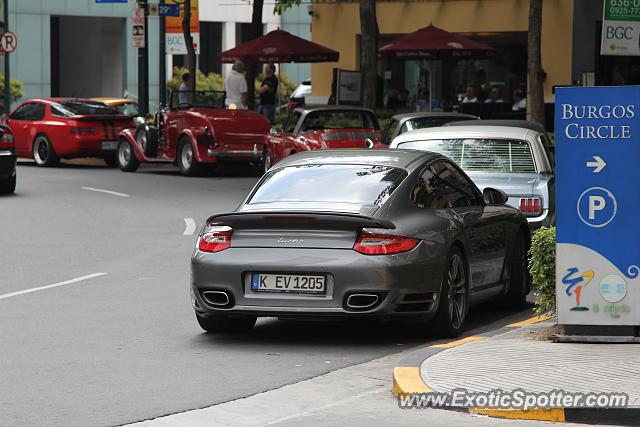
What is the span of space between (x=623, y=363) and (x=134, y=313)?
Result: 4591mm

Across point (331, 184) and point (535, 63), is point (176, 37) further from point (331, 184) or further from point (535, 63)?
point (331, 184)

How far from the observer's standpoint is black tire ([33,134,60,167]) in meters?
31.6

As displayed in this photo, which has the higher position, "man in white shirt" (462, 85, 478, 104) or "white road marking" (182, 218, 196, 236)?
"man in white shirt" (462, 85, 478, 104)

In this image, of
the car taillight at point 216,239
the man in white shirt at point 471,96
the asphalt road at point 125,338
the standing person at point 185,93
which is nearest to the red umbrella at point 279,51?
the standing person at point 185,93

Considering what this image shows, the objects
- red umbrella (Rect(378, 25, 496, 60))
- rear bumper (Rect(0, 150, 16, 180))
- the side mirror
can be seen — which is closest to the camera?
the side mirror

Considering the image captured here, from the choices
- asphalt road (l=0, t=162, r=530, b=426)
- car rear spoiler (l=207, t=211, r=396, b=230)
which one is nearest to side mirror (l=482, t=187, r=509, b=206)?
A: asphalt road (l=0, t=162, r=530, b=426)

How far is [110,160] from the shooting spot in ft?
108

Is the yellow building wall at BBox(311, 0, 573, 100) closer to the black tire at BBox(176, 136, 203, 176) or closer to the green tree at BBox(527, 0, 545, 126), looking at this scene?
the green tree at BBox(527, 0, 545, 126)

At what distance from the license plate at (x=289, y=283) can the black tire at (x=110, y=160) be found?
2195 centimetres

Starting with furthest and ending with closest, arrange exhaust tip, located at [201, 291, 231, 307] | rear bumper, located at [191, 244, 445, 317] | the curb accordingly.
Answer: exhaust tip, located at [201, 291, 231, 307]
rear bumper, located at [191, 244, 445, 317]
the curb

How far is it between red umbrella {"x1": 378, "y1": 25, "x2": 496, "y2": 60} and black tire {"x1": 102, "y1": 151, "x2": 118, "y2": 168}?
21.0ft

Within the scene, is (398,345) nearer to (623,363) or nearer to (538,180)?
(623,363)

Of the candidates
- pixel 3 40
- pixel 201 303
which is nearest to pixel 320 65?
pixel 3 40

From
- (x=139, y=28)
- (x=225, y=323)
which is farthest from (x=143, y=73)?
(x=225, y=323)
